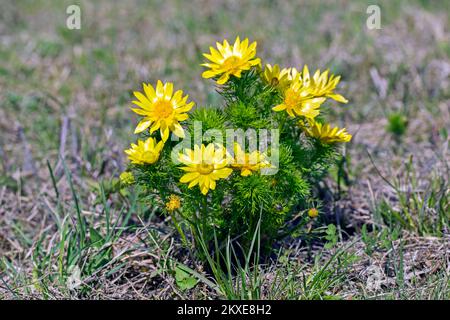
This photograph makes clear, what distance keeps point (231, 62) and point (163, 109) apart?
0.93 feet

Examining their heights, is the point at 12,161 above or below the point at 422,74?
below

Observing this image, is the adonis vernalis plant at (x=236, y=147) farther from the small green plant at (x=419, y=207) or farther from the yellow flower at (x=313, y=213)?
the small green plant at (x=419, y=207)

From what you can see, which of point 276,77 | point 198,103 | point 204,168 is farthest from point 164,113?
point 198,103

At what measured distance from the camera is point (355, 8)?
453 centimetres

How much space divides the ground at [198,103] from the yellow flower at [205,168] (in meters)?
0.42

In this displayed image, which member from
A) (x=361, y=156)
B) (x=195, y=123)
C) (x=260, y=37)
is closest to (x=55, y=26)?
(x=260, y=37)

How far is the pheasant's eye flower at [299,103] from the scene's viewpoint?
207 centimetres

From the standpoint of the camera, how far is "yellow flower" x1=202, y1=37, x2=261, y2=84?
6.82ft

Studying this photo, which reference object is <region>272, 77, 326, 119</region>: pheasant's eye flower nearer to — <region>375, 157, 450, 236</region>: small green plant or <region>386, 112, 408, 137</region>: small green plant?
<region>375, 157, 450, 236</region>: small green plant

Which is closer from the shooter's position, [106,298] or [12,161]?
[106,298]

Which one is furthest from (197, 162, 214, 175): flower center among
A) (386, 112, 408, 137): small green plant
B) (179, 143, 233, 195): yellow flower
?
(386, 112, 408, 137): small green plant

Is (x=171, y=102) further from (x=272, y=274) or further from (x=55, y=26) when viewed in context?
(x=55, y=26)

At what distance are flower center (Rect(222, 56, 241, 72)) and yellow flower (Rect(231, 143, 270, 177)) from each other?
0.92ft

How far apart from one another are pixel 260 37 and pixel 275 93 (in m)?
2.23
